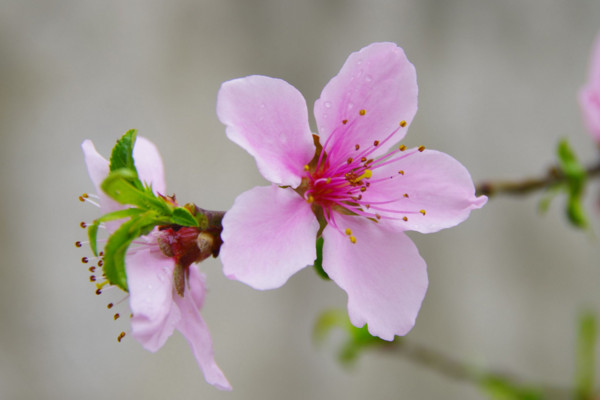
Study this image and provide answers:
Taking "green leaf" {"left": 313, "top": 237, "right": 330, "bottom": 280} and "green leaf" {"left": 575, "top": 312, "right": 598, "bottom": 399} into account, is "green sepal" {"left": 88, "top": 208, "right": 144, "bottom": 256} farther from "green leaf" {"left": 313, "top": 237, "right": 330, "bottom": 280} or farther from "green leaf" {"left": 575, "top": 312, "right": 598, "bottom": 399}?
"green leaf" {"left": 575, "top": 312, "right": 598, "bottom": 399}

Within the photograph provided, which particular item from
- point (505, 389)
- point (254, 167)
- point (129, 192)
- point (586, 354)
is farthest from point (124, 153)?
point (254, 167)

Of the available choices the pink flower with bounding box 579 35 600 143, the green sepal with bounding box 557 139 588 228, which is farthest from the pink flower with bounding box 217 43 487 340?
the pink flower with bounding box 579 35 600 143

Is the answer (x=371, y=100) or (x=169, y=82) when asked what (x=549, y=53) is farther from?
(x=371, y=100)

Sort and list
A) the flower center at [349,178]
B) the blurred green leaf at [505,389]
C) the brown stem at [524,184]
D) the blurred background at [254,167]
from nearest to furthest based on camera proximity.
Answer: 1. the flower center at [349,178]
2. the brown stem at [524,184]
3. the blurred green leaf at [505,389]
4. the blurred background at [254,167]

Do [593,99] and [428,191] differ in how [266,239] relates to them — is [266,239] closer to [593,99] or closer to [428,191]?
[428,191]

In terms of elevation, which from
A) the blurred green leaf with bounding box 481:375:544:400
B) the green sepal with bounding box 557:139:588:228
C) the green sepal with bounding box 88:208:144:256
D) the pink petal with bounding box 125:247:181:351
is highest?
the green sepal with bounding box 88:208:144:256

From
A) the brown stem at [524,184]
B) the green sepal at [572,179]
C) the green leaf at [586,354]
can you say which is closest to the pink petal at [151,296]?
the brown stem at [524,184]

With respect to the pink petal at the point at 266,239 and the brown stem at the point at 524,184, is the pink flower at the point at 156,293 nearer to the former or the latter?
the pink petal at the point at 266,239
